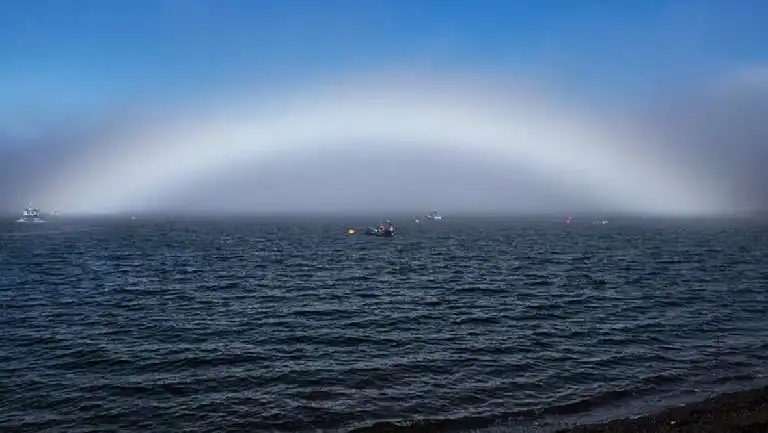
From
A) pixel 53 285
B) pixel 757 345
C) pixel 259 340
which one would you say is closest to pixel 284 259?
pixel 53 285

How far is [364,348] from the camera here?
27.6m

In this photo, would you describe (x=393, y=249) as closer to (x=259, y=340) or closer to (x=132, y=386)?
(x=259, y=340)

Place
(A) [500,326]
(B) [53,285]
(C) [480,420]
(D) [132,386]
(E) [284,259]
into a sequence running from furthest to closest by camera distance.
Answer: (E) [284,259]
(B) [53,285]
(A) [500,326]
(D) [132,386]
(C) [480,420]

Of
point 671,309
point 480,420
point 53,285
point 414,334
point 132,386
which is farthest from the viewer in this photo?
point 53,285

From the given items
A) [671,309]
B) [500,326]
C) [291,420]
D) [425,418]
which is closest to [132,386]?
[291,420]

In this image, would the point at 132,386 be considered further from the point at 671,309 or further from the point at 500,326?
the point at 671,309

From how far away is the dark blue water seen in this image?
A: 772 inches

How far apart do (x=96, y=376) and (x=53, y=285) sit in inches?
1230

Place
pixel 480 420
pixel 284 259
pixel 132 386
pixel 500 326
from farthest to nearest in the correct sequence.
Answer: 1. pixel 284 259
2. pixel 500 326
3. pixel 132 386
4. pixel 480 420

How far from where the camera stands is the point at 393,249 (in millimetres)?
92750

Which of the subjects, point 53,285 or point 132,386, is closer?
point 132,386

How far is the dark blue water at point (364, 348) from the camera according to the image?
19609 mm

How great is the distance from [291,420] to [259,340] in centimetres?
1104

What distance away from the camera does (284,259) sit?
73250mm
